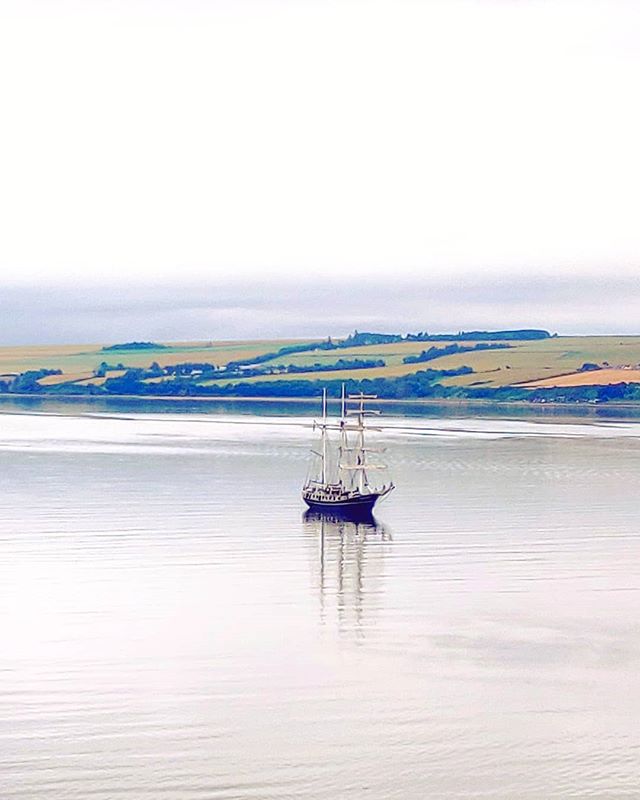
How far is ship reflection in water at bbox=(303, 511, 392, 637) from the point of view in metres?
23.0

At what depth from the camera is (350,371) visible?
124000 millimetres

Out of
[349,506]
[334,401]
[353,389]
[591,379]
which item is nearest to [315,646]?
[349,506]

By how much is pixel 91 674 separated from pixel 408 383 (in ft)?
321

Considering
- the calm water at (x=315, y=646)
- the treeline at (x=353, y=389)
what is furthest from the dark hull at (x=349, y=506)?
the treeline at (x=353, y=389)

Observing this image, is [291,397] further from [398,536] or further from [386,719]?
[386,719]

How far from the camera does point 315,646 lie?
20.4 meters

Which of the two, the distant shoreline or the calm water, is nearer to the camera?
the calm water

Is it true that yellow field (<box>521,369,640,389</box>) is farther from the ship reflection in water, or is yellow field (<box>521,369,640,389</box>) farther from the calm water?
the ship reflection in water

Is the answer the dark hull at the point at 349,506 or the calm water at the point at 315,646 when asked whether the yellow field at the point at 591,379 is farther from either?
the dark hull at the point at 349,506

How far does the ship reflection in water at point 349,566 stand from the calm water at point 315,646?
0.31 ft

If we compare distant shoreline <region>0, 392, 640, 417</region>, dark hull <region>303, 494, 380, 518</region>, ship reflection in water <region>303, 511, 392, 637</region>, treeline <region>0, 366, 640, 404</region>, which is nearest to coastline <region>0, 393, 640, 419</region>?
distant shoreline <region>0, 392, 640, 417</region>

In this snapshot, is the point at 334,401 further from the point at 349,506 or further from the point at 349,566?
the point at 349,566

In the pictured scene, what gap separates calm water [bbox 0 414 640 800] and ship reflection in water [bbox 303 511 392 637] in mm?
94

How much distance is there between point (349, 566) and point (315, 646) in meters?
7.90
